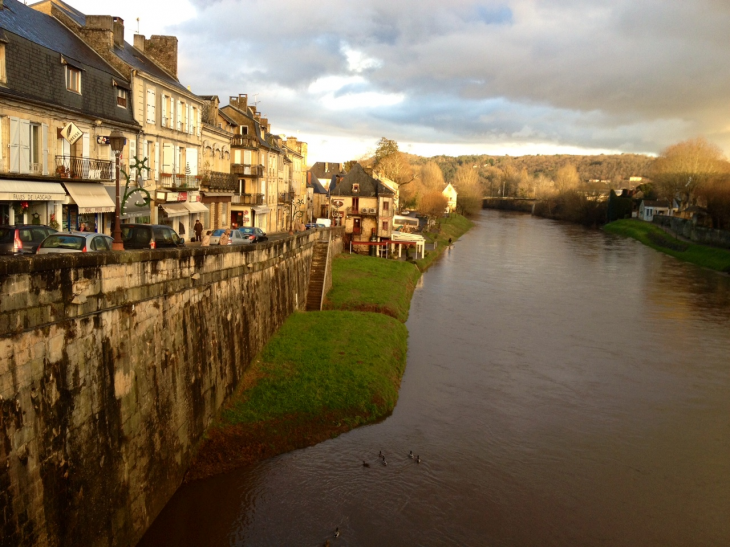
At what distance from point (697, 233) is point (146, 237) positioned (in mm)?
64827

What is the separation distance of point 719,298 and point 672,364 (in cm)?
1895

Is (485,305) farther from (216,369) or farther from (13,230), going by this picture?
(13,230)

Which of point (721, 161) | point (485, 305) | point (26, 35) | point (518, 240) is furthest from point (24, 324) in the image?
point (721, 161)

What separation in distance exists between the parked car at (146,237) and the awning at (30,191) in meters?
3.22

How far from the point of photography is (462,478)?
16.9 m

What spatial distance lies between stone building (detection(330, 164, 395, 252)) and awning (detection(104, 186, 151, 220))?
27.5m

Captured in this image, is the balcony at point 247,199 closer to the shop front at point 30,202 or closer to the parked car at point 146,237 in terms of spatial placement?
the shop front at point 30,202

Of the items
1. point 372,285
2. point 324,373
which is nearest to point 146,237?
point 324,373

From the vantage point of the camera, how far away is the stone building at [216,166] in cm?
4112

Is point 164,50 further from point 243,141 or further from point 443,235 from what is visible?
point 443,235

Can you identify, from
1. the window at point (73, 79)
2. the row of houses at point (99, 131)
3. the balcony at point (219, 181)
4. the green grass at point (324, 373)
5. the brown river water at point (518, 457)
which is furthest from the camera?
the balcony at point (219, 181)

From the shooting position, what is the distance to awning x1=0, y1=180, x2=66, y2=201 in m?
21.5

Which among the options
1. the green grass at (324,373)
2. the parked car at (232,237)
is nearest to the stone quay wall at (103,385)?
the green grass at (324,373)

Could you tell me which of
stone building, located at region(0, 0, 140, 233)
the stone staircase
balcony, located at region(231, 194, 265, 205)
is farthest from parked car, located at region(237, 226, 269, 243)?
balcony, located at region(231, 194, 265, 205)
